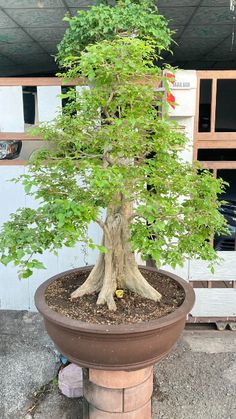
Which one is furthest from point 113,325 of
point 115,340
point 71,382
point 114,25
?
point 114,25

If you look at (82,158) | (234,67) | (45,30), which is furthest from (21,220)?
(234,67)

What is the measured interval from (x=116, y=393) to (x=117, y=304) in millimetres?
364

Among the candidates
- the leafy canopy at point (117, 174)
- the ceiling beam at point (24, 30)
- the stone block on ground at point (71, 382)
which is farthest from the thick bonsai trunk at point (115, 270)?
the ceiling beam at point (24, 30)

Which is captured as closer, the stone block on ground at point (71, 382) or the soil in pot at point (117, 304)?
the soil in pot at point (117, 304)

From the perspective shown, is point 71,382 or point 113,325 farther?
point 71,382

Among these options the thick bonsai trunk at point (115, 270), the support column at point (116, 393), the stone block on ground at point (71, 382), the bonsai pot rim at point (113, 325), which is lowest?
the stone block on ground at point (71, 382)

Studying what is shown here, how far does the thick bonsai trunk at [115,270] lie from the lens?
1.72 meters

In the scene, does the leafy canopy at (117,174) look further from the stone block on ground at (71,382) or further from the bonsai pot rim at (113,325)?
the stone block on ground at (71,382)

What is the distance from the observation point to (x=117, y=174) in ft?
4.60

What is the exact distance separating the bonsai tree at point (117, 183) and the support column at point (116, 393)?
292 millimetres

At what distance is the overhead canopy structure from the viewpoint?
3297mm

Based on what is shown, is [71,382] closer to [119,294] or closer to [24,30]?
[119,294]

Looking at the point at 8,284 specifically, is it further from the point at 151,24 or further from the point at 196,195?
the point at 151,24

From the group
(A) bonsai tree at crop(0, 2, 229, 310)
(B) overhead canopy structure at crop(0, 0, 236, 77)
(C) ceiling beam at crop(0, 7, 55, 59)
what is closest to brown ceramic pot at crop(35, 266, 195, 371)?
(A) bonsai tree at crop(0, 2, 229, 310)
